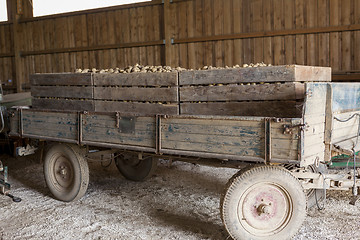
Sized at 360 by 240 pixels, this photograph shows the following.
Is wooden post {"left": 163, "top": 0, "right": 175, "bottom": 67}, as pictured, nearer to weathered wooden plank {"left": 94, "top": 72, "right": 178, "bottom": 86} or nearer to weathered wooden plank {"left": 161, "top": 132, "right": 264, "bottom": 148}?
weathered wooden plank {"left": 94, "top": 72, "right": 178, "bottom": 86}

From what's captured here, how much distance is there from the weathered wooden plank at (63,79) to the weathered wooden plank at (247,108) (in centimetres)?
161

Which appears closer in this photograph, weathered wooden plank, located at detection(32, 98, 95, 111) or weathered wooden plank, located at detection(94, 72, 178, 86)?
weathered wooden plank, located at detection(94, 72, 178, 86)

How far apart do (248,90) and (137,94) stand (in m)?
1.53

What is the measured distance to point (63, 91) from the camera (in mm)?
5691

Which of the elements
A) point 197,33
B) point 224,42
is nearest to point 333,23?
point 224,42

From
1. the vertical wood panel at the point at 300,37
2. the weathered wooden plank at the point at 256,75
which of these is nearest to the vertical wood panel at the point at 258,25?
the vertical wood panel at the point at 300,37

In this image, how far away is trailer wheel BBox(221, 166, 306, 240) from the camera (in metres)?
3.60

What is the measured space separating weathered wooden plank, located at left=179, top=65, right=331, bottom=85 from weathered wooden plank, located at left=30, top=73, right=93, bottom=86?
1.59 meters

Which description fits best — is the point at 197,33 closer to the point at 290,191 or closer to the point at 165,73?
the point at 165,73

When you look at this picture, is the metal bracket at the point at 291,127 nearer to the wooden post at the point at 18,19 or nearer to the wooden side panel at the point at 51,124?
the wooden side panel at the point at 51,124

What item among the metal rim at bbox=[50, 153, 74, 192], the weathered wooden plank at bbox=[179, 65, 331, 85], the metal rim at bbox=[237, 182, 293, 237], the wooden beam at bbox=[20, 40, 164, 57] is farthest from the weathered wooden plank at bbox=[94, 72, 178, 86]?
the wooden beam at bbox=[20, 40, 164, 57]

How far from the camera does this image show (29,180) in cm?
709

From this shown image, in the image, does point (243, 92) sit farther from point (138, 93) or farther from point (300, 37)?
point (300, 37)

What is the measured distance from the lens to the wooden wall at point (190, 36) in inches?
327
